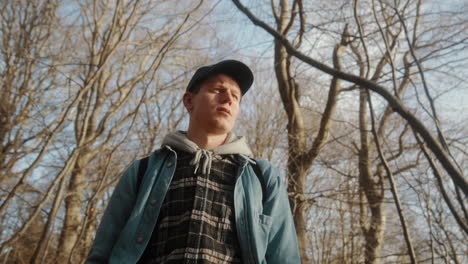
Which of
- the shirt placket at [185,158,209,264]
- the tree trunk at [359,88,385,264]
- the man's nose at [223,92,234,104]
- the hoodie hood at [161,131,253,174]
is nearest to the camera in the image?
the shirt placket at [185,158,209,264]

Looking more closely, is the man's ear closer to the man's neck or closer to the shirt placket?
the man's neck

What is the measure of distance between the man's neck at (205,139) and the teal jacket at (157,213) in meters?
0.12

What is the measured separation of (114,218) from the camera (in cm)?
160

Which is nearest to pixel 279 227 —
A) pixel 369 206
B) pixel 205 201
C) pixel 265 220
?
pixel 265 220

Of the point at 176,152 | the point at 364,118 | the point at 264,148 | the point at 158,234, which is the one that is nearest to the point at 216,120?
the point at 176,152

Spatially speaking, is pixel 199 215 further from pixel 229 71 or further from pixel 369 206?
pixel 369 206

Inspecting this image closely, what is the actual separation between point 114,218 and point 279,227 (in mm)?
656

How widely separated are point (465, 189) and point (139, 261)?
43.8 inches

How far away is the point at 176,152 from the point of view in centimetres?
178

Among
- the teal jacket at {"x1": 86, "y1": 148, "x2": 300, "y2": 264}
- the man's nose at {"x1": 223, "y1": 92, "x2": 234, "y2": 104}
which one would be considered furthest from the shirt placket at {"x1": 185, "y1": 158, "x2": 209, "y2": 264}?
the man's nose at {"x1": 223, "y1": 92, "x2": 234, "y2": 104}

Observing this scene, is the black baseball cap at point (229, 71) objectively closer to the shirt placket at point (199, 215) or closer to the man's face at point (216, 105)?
the man's face at point (216, 105)

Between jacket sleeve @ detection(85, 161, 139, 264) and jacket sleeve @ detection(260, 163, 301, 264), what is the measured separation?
0.56 m

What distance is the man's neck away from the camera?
5.88 feet

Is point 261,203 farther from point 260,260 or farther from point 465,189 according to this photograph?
point 465,189
